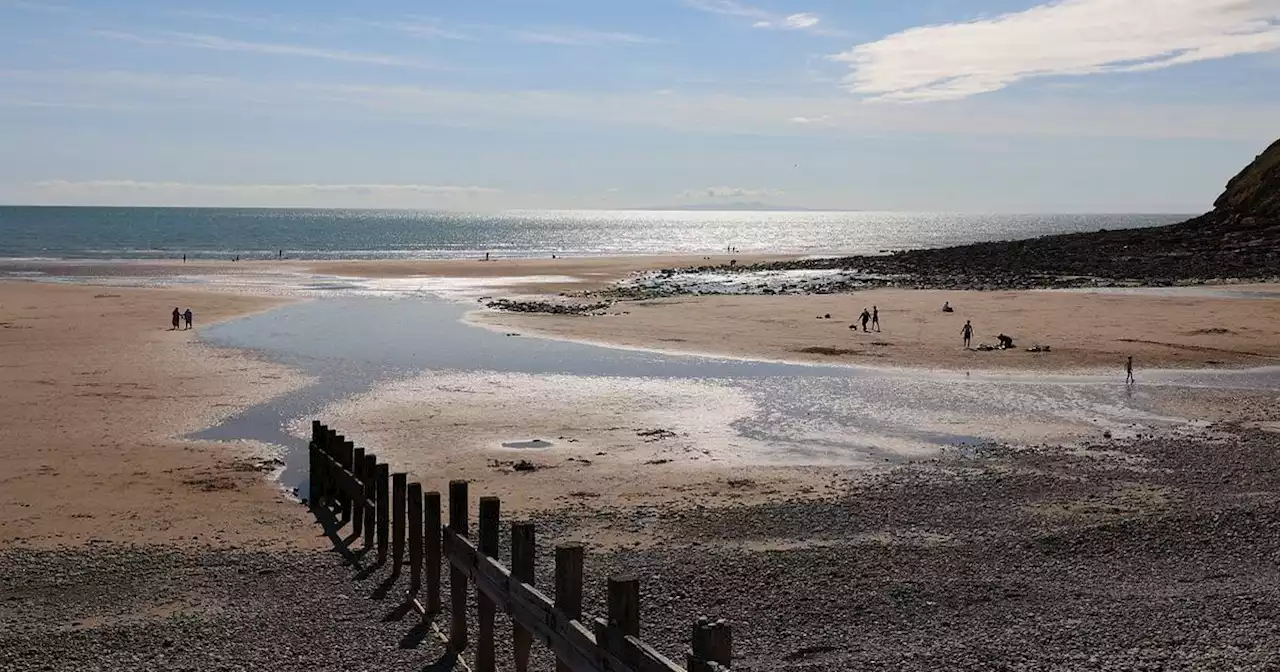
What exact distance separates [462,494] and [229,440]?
12.3 metres

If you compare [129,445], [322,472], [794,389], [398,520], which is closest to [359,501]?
[398,520]

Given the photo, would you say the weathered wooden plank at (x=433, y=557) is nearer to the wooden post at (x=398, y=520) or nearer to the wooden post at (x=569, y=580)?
the wooden post at (x=398, y=520)

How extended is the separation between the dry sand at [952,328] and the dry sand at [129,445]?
544 inches

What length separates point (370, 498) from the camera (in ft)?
46.2

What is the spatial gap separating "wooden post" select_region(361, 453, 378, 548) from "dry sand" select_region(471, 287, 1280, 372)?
21.0 metres

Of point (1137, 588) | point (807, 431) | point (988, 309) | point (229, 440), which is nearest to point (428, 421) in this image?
point (229, 440)

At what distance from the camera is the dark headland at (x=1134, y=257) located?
209 ft

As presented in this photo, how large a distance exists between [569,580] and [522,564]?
117cm

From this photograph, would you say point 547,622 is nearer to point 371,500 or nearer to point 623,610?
point 623,610

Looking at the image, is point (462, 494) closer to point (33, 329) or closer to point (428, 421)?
point (428, 421)

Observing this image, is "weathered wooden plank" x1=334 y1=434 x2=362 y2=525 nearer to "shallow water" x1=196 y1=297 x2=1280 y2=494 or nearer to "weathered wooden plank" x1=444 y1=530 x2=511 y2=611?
"shallow water" x1=196 y1=297 x2=1280 y2=494

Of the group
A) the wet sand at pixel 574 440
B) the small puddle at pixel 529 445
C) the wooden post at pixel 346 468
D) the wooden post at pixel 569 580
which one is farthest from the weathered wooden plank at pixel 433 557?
the small puddle at pixel 529 445

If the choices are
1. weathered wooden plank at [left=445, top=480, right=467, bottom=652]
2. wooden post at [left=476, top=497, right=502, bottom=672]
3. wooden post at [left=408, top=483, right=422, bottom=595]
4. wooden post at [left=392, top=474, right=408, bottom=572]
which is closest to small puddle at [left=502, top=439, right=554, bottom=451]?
wooden post at [left=392, top=474, right=408, bottom=572]

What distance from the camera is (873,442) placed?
21141 mm
